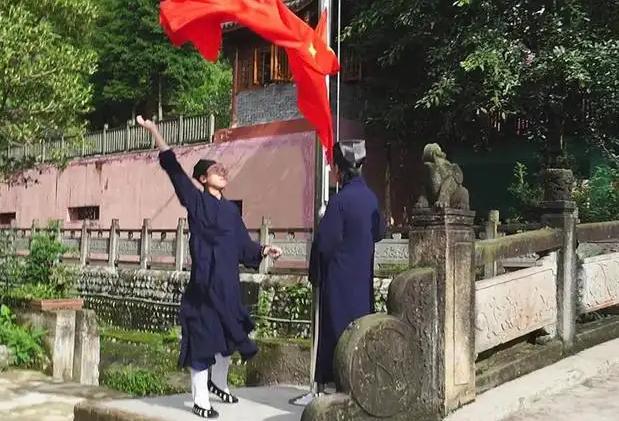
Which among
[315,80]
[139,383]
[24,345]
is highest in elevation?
[315,80]

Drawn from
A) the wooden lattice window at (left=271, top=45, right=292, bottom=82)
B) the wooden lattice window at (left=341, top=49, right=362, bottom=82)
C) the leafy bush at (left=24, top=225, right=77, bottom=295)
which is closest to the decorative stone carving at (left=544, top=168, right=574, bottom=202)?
the leafy bush at (left=24, top=225, right=77, bottom=295)

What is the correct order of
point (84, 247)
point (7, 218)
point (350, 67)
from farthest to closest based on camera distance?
point (7, 218)
point (84, 247)
point (350, 67)

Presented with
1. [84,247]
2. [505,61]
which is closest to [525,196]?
[505,61]

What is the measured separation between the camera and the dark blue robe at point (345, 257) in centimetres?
434

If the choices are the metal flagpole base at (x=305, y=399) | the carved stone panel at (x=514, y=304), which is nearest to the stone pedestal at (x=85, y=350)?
the metal flagpole base at (x=305, y=399)

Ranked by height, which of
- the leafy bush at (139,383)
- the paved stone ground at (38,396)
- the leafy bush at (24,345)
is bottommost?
the leafy bush at (139,383)

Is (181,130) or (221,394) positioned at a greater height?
(181,130)

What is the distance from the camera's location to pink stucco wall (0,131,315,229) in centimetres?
1678

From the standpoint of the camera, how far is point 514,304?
5.09 meters

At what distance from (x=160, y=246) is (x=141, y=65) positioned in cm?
1225

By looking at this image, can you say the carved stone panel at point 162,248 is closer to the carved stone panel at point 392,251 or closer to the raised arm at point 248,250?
the carved stone panel at point 392,251

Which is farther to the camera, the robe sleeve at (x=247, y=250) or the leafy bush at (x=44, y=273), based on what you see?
the leafy bush at (x=44, y=273)

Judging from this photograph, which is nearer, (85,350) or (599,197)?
(85,350)

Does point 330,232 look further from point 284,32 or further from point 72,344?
point 72,344
